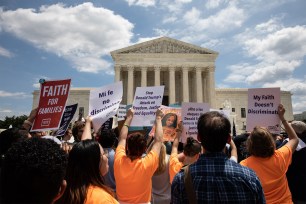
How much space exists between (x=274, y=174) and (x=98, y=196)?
7.85ft

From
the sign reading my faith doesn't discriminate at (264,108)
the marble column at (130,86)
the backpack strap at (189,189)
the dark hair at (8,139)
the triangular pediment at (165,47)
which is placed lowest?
the backpack strap at (189,189)

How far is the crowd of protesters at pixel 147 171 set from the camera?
4.59 feet

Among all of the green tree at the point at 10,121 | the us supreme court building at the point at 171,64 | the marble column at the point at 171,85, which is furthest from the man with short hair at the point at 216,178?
the green tree at the point at 10,121

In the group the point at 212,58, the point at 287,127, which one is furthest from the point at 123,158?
the point at 212,58

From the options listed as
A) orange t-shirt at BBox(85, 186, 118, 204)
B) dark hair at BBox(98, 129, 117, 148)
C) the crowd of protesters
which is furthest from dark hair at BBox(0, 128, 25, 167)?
orange t-shirt at BBox(85, 186, 118, 204)

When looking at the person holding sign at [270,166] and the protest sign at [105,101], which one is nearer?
the person holding sign at [270,166]

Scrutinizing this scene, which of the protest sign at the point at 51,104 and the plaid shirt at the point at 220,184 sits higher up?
the protest sign at the point at 51,104

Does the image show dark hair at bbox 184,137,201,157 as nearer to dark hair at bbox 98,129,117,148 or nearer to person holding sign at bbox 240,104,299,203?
person holding sign at bbox 240,104,299,203

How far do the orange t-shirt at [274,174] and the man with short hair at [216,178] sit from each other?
1216 mm

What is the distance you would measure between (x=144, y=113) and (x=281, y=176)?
3247 mm

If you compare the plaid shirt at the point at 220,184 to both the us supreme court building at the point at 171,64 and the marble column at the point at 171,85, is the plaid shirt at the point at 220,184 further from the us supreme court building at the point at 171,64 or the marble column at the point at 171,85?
the us supreme court building at the point at 171,64

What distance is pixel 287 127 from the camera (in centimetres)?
361

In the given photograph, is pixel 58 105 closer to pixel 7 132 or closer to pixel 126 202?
pixel 7 132

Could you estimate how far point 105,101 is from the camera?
492 centimetres
